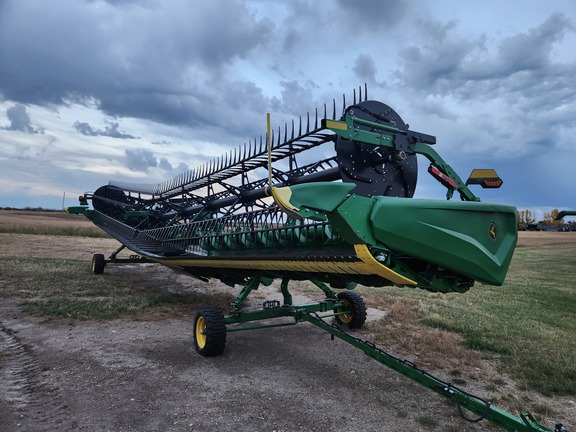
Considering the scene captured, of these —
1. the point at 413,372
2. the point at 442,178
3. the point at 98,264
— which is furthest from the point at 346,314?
the point at 98,264

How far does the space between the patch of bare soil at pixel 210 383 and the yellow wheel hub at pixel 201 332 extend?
236 mm

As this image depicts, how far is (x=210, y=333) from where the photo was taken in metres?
5.71

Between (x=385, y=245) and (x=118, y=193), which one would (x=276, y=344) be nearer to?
(x=385, y=245)

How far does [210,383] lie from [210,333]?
3.05 ft

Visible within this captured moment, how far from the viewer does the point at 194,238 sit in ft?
25.1

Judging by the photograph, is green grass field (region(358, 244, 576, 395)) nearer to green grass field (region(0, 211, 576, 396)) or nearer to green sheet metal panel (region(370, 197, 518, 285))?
green grass field (region(0, 211, 576, 396))

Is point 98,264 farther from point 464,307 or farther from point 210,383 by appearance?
point 464,307

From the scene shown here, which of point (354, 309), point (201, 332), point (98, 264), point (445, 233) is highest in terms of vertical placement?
point (445, 233)

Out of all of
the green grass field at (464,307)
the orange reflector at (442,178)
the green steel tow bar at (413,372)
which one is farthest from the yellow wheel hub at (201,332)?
the orange reflector at (442,178)

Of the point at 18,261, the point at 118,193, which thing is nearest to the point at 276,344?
the point at 118,193

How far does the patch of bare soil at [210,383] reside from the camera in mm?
3943

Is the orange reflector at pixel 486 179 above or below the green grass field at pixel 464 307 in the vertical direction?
above

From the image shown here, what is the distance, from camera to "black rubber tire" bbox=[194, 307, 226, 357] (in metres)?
5.72

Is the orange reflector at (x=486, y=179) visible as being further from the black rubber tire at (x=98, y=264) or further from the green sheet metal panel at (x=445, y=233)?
the black rubber tire at (x=98, y=264)
